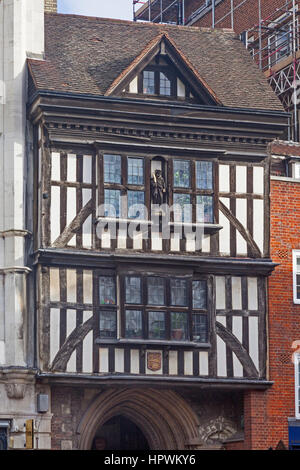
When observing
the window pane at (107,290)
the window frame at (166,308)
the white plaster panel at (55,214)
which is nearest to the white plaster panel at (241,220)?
the window frame at (166,308)

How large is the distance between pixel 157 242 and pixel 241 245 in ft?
8.03

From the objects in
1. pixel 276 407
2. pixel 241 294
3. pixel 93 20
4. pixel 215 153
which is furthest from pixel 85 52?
pixel 276 407

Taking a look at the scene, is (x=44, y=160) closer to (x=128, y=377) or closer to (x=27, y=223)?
(x=27, y=223)

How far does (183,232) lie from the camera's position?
4103 cm

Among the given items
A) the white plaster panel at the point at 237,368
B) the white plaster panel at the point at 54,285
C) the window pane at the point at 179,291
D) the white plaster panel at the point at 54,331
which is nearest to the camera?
the white plaster panel at the point at 54,331

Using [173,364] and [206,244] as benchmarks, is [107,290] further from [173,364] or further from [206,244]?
[206,244]

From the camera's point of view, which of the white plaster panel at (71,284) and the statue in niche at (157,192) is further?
the statue in niche at (157,192)

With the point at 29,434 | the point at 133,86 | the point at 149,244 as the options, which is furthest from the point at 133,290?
the point at 29,434

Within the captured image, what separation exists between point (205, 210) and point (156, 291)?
8.79ft

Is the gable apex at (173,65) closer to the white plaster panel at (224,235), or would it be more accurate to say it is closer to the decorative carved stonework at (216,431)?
the white plaster panel at (224,235)

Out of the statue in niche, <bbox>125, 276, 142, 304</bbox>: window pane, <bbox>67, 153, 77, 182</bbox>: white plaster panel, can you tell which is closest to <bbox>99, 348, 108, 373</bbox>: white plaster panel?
<bbox>125, 276, 142, 304</bbox>: window pane

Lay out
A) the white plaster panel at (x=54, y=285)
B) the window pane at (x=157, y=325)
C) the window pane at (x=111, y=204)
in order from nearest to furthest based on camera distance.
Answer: the white plaster panel at (x=54, y=285) → the window pane at (x=157, y=325) → the window pane at (x=111, y=204)

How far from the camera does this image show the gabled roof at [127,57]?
41.4 meters

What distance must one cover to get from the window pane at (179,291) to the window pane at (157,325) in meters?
0.59
